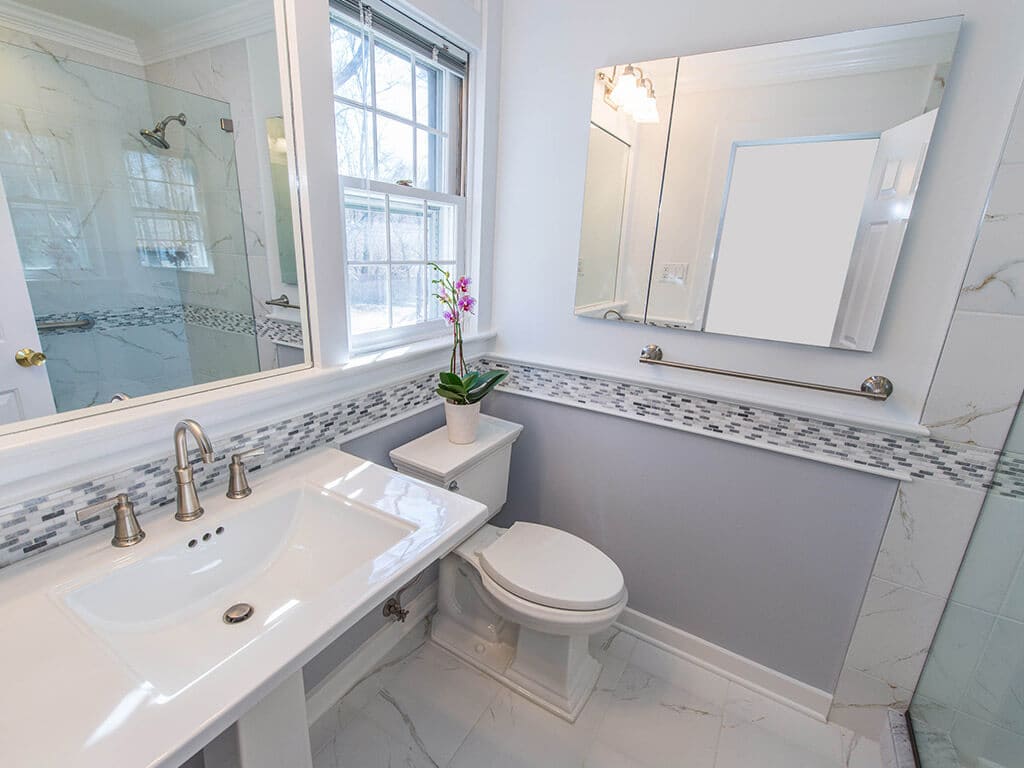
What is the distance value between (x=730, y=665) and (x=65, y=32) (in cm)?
294

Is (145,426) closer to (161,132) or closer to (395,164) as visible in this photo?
(395,164)

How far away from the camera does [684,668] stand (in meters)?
1.61

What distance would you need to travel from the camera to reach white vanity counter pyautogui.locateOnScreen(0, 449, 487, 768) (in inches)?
20.2

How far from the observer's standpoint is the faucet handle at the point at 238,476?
986 mm

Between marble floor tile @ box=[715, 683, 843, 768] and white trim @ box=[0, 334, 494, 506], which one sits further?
marble floor tile @ box=[715, 683, 843, 768]

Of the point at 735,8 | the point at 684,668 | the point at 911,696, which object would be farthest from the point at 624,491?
the point at 735,8

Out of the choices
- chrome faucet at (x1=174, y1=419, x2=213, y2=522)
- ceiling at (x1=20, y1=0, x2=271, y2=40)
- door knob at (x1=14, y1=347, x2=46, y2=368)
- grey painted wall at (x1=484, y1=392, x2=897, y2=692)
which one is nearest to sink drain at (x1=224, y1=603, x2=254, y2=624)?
chrome faucet at (x1=174, y1=419, x2=213, y2=522)

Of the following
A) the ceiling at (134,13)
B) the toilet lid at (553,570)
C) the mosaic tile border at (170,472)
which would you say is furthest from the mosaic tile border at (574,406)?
the ceiling at (134,13)

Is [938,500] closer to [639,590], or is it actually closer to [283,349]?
[639,590]

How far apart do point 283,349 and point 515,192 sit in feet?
3.15

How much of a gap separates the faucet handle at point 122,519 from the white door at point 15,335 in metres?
0.36

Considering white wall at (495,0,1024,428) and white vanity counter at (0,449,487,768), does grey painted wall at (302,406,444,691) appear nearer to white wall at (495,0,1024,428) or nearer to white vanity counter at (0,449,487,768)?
white vanity counter at (0,449,487,768)

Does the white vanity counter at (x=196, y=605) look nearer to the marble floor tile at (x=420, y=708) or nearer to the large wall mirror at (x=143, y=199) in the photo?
the large wall mirror at (x=143, y=199)

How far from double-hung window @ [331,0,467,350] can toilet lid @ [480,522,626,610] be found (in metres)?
0.77
